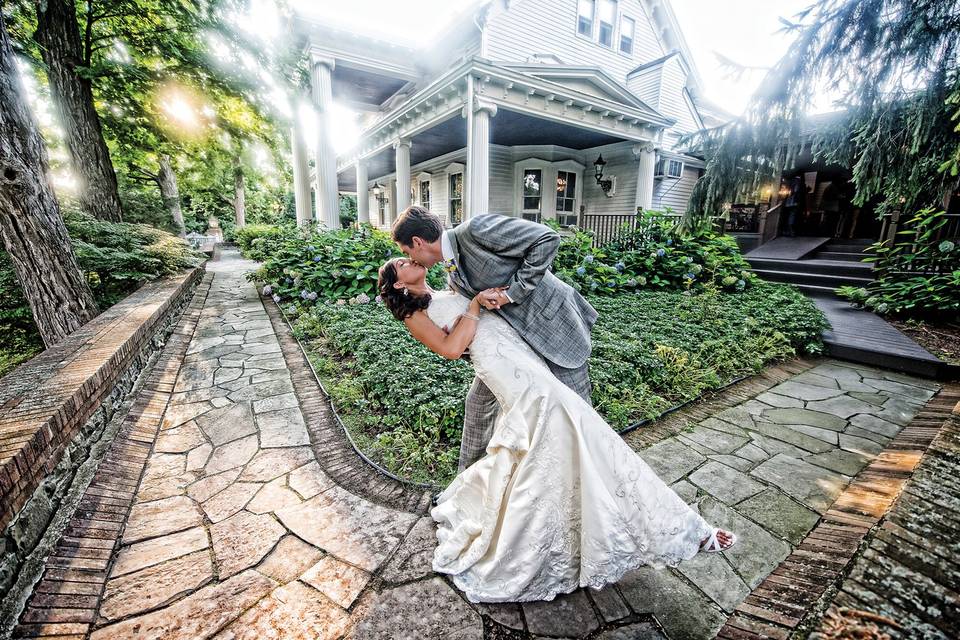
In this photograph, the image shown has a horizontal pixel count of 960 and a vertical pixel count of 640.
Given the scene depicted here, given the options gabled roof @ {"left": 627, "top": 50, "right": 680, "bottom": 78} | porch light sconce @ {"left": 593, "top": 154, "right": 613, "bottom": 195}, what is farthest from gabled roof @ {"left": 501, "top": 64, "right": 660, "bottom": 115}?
gabled roof @ {"left": 627, "top": 50, "right": 680, "bottom": 78}

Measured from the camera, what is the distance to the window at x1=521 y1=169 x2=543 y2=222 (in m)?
12.3

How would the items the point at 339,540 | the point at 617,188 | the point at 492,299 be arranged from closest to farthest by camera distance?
1. the point at 492,299
2. the point at 339,540
3. the point at 617,188

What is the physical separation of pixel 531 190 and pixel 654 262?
563cm

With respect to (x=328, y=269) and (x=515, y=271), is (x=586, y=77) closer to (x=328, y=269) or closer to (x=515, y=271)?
(x=328, y=269)

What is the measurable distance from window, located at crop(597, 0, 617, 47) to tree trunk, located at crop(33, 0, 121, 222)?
13.2 m

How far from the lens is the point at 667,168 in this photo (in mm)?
13133

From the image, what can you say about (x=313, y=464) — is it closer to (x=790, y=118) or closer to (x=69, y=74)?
(x=790, y=118)

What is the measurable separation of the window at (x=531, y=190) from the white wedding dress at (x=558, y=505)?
11298 mm

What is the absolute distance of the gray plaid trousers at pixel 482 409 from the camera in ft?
6.39

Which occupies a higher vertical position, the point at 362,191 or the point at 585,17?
the point at 585,17

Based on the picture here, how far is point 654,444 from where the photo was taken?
2930 mm

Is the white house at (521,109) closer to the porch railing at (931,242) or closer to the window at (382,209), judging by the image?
the window at (382,209)

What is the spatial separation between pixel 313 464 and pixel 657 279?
7.07 m

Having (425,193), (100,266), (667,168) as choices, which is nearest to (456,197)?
(425,193)
